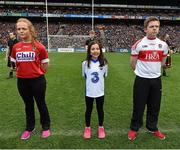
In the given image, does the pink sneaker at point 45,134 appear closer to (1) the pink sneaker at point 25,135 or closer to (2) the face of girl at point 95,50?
(1) the pink sneaker at point 25,135

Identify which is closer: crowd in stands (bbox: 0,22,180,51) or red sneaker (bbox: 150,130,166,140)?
red sneaker (bbox: 150,130,166,140)

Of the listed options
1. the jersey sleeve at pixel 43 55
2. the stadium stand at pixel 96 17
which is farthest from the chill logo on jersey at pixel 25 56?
the stadium stand at pixel 96 17

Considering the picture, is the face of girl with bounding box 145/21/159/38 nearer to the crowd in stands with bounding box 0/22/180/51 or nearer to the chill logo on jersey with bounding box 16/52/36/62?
the chill logo on jersey with bounding box 16/52/36/62

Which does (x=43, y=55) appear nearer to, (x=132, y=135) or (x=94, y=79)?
(x=94, y=79)

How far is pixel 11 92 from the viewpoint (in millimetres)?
8945

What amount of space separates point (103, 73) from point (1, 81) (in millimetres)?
7492

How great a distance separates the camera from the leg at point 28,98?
15.7ft

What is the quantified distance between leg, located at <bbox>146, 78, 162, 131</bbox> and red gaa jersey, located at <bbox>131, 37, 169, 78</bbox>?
17cm

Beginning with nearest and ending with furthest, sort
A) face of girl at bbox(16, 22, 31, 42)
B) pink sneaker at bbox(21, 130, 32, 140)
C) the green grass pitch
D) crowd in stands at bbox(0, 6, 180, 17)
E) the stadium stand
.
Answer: face of girl at bbox(16, 22, 31, 42) < the green grass pitch < pink sneaker at bbox(21, 130, 32, 140) < the stadium stand < crowd in stands at bbox(0, 6, 180, 17)

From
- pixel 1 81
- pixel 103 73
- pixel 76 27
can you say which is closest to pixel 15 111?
pixel 103 73

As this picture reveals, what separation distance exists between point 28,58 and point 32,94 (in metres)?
0.75

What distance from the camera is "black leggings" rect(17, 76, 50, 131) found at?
4.75 meters

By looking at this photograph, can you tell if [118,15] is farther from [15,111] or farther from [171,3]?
[15,111]

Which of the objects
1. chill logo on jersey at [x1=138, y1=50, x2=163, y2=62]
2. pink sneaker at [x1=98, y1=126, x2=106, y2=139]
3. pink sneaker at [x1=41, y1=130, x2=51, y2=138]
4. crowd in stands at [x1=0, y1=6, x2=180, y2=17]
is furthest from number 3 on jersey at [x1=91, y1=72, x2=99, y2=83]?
crowd in stands at [x1=0, y1=6, x2=180, y2=17]
